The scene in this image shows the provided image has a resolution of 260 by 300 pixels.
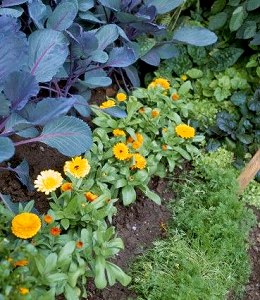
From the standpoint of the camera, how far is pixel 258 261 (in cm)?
288

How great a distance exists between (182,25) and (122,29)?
50 cm

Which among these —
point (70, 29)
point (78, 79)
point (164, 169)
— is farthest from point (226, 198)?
point (70, 29)

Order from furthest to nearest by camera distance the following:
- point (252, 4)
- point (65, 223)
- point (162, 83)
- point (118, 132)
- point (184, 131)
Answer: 1. point (252, 4)
2. point (162, 83)
3. point (184, 131)
4. point (118, 132)
5. point (65, 223)

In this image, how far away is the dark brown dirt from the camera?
2.74 metres

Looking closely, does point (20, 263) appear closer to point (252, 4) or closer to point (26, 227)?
point (26, 227)

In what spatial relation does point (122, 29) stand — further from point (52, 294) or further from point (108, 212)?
point (52, 294)

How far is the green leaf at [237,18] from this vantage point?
3422 mm

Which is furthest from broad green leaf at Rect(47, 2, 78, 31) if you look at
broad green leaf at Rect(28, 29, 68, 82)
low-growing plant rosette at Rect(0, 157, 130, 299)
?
low-growing plant rosette at Rect(0, 157, 130, 299)

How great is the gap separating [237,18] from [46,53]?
144cm

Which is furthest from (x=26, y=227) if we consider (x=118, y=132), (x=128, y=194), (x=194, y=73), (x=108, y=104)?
(x=194, y=73)

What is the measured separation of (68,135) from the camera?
2355 millimetres

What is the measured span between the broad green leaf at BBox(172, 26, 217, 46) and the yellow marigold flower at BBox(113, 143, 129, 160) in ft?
2.80

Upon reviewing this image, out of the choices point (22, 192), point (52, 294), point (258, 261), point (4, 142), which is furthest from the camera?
point (258, 261)

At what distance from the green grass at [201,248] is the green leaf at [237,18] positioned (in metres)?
0.93
